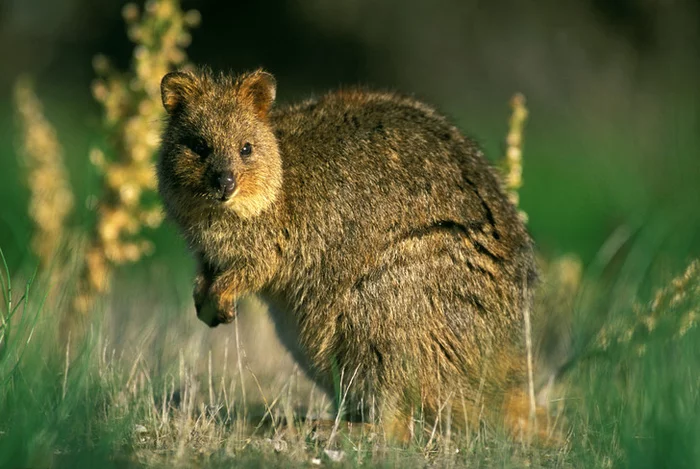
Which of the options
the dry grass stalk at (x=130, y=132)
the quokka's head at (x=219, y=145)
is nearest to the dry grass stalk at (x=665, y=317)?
the quokka's head at (x=219, y=145)

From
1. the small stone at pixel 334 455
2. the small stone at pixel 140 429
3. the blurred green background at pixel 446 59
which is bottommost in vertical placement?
the small stone at pixel 140 429

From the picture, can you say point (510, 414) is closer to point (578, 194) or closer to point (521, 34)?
point (578, 194)

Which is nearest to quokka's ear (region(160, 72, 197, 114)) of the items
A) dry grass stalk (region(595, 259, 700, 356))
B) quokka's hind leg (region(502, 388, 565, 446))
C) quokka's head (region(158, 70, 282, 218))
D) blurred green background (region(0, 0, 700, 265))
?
quokka's head (region(158, 70, 282, 218))

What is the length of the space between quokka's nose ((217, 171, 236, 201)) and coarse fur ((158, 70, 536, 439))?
3cm

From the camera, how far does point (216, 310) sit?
6293 mm

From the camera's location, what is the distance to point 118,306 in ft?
28.9

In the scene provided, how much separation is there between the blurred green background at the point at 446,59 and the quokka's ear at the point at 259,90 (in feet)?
26.8

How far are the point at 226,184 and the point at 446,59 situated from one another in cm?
1467

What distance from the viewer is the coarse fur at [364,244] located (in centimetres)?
600

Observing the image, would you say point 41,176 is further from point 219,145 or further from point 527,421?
point 527,421

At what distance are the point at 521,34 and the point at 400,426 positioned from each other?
541 inches

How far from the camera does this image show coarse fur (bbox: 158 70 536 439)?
600 centimetres

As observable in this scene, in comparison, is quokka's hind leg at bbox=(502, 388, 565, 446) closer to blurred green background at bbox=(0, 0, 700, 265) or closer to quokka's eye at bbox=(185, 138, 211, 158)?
quokka's eye at bbox=(185, 138, 211, 158)

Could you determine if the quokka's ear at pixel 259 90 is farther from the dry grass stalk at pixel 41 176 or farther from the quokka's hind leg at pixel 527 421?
the dry grass stalk at pixel 41 176
